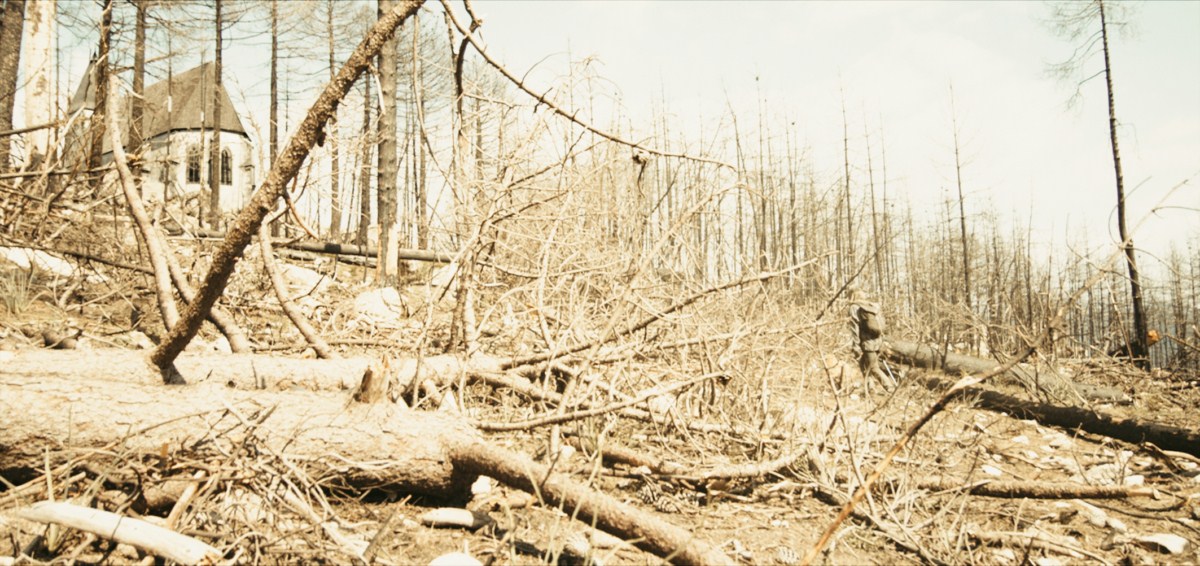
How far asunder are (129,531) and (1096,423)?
6864 mm

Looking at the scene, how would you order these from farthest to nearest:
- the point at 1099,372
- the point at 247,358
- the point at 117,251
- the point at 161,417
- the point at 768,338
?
the point at 1099,372
the point at 117,251
the point at 768,338
the point at 247,358
the point at 161,417

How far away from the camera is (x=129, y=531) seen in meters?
1.82

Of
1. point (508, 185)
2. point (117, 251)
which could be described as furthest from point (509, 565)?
point (117, 251)

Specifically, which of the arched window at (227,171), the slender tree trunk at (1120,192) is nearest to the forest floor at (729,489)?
the slender tree trunk at (1120,192)

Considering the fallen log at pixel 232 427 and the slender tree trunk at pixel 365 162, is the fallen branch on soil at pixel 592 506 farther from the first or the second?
the slender tree trunk at pixel 365 162

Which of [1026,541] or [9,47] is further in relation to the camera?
[9,47]

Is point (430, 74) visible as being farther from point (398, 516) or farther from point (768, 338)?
point (398, 516)

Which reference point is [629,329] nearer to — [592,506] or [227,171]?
[592,506]

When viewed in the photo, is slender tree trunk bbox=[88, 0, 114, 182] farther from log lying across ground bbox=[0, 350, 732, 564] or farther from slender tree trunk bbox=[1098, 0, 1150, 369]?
slender tree trunk bbox=[1098, 0, 1150, 369]

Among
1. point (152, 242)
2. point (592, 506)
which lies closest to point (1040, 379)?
point (592, 506)

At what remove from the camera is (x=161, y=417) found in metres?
2.32

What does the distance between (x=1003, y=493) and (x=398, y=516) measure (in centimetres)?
279

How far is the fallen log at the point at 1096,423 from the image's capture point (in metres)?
4.91

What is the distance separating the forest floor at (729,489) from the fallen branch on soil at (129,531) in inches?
2.5
